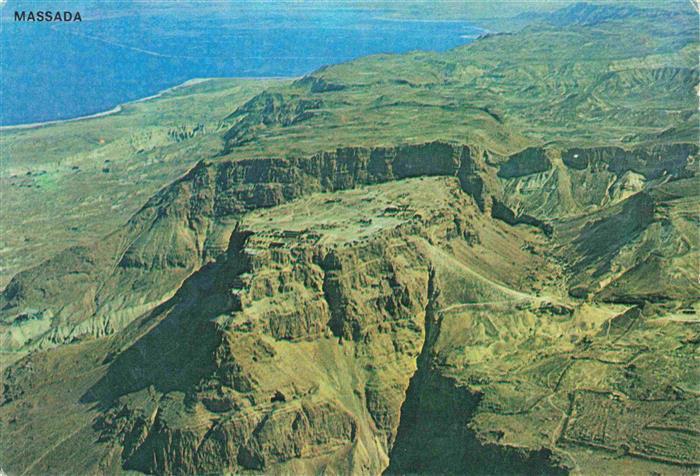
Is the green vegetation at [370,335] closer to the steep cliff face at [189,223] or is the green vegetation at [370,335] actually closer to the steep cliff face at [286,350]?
the steep cliff face at [286,350]

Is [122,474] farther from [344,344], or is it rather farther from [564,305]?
[564,305]

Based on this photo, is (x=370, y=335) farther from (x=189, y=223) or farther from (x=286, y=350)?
(x=189, y=223)

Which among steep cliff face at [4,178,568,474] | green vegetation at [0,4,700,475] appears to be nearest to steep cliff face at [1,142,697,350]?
green vegetation at [0,4,700,475]

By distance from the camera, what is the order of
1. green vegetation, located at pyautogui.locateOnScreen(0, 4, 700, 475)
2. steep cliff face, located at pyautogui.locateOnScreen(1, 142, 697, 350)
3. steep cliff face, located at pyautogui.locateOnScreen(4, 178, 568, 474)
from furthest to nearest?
steep cliff face, located at pyautogui.locateOnScreen(1, 142, 697, 350) → steep cliff face, located at pyautogui.locateOnScreen(4, 178, 568, 474) → green vegetation, located at pyautogui.locateOnScreen(0, 4, 700, 475)

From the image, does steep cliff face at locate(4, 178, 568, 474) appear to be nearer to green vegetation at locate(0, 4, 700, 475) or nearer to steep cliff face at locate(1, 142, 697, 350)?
green vegetation at locate(0, 4, 700, 475)

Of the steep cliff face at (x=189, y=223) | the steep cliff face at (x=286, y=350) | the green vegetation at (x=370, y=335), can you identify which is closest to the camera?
the green vegetation at (x=370, y=335)

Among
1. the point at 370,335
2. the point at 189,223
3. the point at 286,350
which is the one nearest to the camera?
the point at 286,350

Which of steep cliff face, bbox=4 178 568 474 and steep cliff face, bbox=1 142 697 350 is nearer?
steep cliff face, bbox=4 178 568 474

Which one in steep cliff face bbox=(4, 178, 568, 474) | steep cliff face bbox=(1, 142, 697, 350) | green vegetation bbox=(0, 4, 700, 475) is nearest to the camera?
green vegetation bbox=(0, 4, 700, 475)

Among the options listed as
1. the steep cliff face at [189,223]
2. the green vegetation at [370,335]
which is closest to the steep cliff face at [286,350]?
Answer: the green vegetation at [370,335]

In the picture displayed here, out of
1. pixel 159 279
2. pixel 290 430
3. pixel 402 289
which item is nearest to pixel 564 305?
pixel 402 289

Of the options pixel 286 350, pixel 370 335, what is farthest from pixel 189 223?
pixel 286 350
